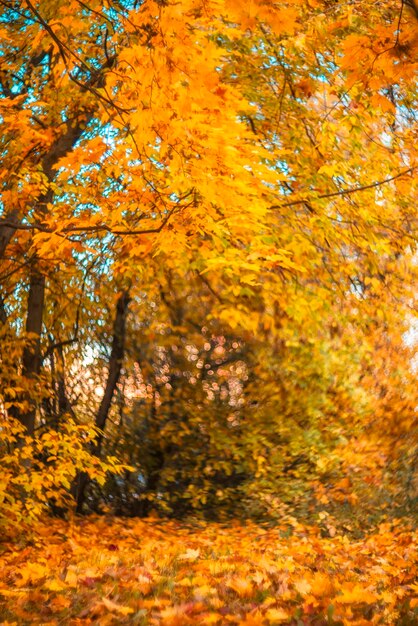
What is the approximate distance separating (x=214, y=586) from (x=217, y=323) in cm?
456

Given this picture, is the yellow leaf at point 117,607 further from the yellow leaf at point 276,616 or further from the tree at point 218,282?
the tree at point 218,282

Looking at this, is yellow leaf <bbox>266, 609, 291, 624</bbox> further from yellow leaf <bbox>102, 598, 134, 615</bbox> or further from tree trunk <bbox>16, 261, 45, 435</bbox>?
tree trunk <bbox>16, 261, 45, 435</bbox>

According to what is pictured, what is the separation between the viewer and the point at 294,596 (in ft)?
12.7

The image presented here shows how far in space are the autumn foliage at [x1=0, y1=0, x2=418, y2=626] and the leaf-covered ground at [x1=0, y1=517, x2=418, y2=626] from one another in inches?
4.3

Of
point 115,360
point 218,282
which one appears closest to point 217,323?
point 218,282

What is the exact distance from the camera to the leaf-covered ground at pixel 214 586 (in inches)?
139

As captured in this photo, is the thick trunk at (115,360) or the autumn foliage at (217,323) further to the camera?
the thick trunk at (115,360)

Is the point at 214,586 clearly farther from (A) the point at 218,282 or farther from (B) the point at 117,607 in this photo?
(A) the point at 218,282

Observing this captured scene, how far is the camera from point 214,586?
4.23 m

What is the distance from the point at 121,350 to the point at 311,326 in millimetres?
2496

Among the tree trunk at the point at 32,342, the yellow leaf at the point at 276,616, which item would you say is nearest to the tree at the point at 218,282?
the tree trunk at the point at 32,342

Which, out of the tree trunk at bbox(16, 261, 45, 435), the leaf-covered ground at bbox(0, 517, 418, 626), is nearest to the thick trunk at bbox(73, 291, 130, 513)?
the tree trunk at bbox(16, 261, 45, 435)

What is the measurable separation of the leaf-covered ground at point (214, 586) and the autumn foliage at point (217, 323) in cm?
11

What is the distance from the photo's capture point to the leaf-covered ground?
3523 millimetres
